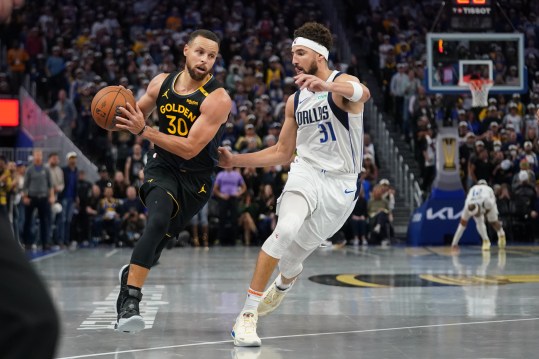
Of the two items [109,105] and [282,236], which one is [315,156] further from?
[109,105]

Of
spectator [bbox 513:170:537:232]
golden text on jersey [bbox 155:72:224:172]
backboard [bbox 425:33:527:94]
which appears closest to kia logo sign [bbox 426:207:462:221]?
spectator [bbox 513:170:537:232]

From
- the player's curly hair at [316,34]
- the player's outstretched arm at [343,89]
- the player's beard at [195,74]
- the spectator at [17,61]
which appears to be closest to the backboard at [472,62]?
the spectator at [17,61]

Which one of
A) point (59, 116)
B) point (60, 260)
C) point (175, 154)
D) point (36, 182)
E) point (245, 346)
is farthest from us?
point (59, 116)

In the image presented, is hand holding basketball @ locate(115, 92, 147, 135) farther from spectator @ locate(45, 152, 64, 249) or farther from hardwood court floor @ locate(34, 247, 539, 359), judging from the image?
spectator @ locate(45, 152, 64, 249)

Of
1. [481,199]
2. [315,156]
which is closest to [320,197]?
[315,156]

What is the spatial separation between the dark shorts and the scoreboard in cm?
1366

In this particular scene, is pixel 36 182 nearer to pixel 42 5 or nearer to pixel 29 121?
pixel 29 121

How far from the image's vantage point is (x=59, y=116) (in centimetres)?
2242

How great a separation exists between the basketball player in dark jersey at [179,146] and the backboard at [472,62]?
13398 millimetres

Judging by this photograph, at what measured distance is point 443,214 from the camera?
818 inches

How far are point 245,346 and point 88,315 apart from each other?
223cm

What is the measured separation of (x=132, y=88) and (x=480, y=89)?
27.4 feet

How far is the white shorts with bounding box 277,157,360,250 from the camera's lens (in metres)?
6.95

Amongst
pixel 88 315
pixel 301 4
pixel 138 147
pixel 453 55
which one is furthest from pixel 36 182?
pixel 301 4
